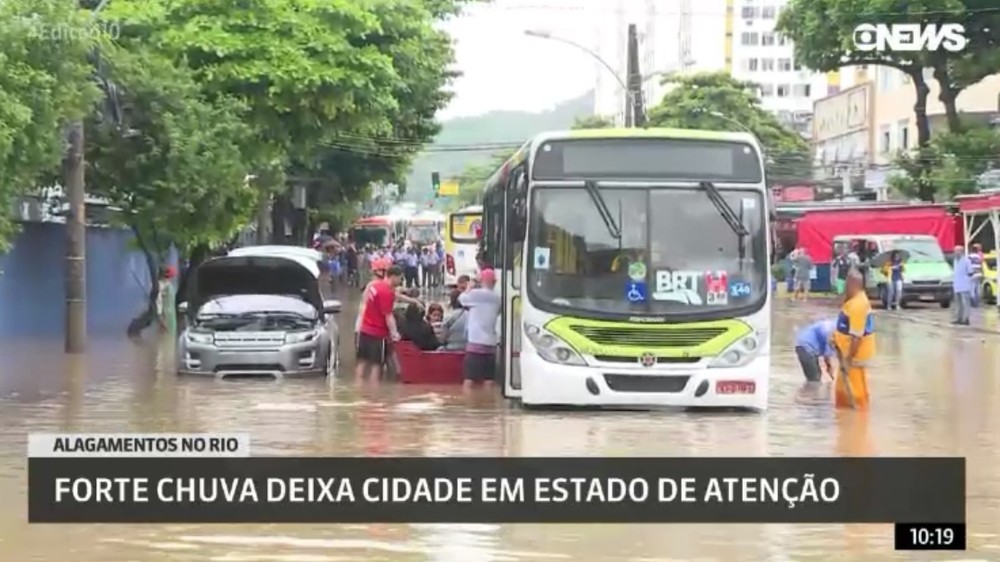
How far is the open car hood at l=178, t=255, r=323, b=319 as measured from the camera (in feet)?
75.7

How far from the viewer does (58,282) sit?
2998 centimetres

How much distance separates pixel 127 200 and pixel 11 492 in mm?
14972

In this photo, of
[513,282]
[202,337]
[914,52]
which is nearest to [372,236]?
[914,52]

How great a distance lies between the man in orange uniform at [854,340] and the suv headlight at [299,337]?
670cm

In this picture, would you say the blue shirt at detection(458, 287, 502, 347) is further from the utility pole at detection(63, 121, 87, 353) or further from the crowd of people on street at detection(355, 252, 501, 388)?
the utility pole at detection(63, 121, 87, 353)

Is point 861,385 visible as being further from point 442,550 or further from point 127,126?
point 127,126

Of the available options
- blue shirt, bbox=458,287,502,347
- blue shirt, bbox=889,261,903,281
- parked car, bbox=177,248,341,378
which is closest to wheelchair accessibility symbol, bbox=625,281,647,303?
blue shirt, bbox=458,287,502,347

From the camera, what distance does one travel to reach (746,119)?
72.4 meters

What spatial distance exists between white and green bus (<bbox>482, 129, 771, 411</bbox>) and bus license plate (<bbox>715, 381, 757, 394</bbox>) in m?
0.01

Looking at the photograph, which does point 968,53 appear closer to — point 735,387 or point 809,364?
point 809,364

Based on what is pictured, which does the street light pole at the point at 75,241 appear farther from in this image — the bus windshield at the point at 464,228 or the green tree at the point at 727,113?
the green tree at the point at 727,113

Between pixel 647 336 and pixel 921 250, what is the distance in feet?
92.2

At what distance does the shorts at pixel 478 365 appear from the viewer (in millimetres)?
18656

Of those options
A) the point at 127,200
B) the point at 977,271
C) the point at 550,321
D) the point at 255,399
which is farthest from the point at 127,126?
the point at 977,271
